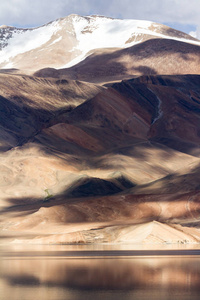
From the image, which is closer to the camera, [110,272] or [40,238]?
[110,272]

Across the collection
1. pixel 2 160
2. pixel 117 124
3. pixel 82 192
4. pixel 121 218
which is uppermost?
pixel 117 124

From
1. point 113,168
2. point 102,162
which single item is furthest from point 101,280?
point 102,162

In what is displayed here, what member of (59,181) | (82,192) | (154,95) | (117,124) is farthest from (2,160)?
(154,95)

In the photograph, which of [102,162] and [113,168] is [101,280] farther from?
[102,162]

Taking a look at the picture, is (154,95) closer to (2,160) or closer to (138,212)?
(2,160)

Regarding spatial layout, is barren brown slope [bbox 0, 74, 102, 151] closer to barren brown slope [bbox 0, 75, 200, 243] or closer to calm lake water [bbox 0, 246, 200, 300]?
barren brown slope [bbox 0, 75, 200, 243]

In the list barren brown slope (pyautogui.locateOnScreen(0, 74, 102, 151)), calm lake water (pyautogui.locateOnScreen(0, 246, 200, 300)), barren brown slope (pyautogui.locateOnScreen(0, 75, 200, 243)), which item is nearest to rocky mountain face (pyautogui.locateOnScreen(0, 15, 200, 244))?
barren brown slope (pyautogui.locateOnScreen(0, 75, 200, 243))
